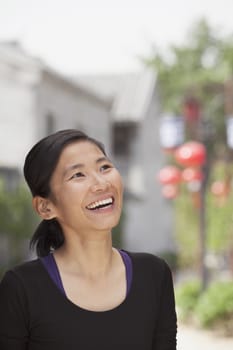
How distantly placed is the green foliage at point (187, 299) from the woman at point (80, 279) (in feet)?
25.3

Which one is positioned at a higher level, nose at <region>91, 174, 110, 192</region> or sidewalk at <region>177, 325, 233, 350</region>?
sidewalk at <region>177, 325, 233, 350</region>

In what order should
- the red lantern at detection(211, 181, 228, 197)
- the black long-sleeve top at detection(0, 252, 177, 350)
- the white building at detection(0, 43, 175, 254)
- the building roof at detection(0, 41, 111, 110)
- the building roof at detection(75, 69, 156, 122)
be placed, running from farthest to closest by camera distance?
1. the building roof at detection(75, 69, 156, 122)
2. the white building at detection(0, 43, 175, 254)
3. the building roof at detection(0, 41, 111, 110)
4. the red lantern at detection(211, 181, 228, 197)
5. the black long-sleeve top at detection(0, 252, 177, 350)

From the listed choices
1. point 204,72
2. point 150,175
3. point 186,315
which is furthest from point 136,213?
point 186,315

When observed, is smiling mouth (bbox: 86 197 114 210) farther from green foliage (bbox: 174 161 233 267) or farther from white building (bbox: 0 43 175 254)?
white building (bbox: 0 43 175 254)

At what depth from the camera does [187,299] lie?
953cm

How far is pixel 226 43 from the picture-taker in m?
26.1

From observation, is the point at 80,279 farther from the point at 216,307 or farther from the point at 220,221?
the point at 220,221

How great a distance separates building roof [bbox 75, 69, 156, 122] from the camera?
837 inches

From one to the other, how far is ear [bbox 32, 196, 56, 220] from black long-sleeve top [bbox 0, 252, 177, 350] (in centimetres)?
12

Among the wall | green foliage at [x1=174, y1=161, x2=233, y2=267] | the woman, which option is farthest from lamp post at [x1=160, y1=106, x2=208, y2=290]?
the wall

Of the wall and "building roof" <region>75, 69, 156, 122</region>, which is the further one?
the wall

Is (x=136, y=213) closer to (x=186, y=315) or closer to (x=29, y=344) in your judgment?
(x=186, y=315)

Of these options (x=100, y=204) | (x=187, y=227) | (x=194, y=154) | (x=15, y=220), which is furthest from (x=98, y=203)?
(x=187, y=227)

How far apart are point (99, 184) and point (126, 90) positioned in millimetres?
20798
